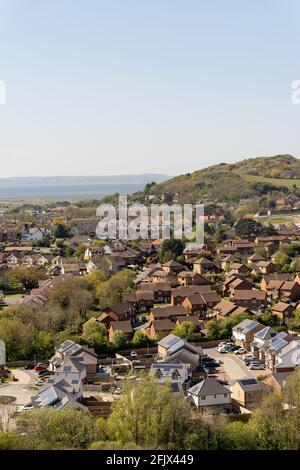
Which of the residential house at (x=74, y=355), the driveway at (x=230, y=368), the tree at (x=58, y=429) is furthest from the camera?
the residential house at (x=74, y=355)

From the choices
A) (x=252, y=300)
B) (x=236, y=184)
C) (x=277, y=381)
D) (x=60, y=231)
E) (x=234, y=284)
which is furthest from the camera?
(x=236, y=184)

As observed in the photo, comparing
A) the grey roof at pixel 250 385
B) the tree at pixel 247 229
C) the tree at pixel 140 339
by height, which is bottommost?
the tree at pixel 140 339

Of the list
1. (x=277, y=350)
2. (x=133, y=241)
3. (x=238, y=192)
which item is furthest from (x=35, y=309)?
(x=238, y=192)

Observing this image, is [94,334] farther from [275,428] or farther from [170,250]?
[170,250]

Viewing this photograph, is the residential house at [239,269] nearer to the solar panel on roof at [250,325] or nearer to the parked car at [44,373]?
the solar panel on roof at [250,325]

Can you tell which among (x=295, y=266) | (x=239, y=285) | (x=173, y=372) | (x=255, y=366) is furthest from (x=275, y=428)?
→ (x=295, y=266)

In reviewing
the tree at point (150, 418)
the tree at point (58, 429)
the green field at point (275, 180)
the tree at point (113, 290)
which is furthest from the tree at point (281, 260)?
the green field at point (275, 180)
